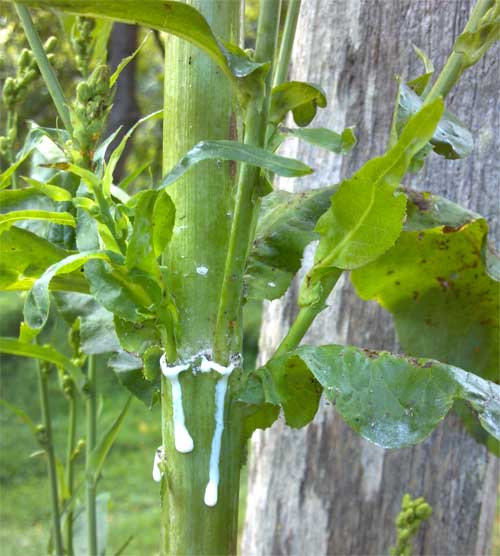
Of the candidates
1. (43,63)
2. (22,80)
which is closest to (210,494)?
(43,63)

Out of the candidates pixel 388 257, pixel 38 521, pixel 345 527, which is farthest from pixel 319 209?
pixel 38 521

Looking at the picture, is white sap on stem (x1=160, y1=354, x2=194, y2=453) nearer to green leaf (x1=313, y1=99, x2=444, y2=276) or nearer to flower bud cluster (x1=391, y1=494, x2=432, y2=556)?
green leaf (x1=313, y1=99, x2=444, y2=276)

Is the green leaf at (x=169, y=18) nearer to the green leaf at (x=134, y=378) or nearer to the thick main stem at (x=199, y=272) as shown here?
the thick main stem at (x=199, y=272)

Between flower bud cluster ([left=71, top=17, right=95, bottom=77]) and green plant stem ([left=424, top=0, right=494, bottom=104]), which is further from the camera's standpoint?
flower bud cluster ([left=71, top=17, right=95, bottom=77])

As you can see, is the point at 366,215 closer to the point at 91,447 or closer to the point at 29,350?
the point at 29,350

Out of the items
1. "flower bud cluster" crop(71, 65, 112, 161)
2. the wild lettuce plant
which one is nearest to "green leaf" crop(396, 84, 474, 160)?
Answer: the wild lettuce plant

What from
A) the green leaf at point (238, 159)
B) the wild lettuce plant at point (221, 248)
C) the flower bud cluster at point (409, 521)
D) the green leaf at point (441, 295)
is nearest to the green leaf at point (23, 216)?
the wild lettuce plant at point (221, 248)
